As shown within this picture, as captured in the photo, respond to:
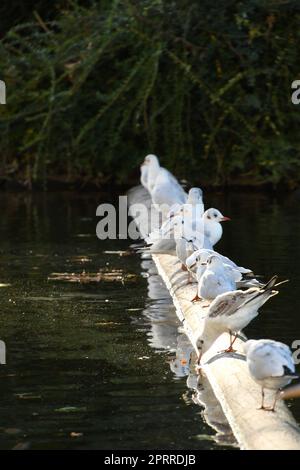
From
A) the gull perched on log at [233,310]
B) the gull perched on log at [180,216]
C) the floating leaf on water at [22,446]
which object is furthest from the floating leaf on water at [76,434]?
the gull perched on log at [180,216]

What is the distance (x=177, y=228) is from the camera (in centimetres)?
1167

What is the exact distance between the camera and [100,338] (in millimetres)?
9273

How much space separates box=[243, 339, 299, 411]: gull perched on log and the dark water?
414 mm

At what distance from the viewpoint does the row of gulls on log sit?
263 inches

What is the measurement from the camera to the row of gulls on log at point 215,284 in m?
6.69

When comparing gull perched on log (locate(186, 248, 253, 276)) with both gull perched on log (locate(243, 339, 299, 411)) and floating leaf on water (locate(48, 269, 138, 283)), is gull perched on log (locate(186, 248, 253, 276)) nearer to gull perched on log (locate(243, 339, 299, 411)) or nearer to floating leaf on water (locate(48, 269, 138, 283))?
floating leaf on water (locate(48, 269, 138, 283))

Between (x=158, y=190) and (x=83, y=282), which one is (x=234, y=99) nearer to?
(x=158, y=190)

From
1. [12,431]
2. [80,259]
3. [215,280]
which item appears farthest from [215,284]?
[80,259]

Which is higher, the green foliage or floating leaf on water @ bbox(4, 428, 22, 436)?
the green foliage

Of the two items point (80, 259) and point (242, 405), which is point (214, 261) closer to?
point (242, 405)

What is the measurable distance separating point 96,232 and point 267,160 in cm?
565

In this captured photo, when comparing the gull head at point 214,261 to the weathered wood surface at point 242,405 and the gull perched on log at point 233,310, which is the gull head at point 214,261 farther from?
the gull perched on log at point 233,310

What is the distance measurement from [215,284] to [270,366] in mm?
2592

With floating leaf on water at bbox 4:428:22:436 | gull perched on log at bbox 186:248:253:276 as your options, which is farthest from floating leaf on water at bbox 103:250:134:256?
floating leaf on water at bbox 4:428:22:436
